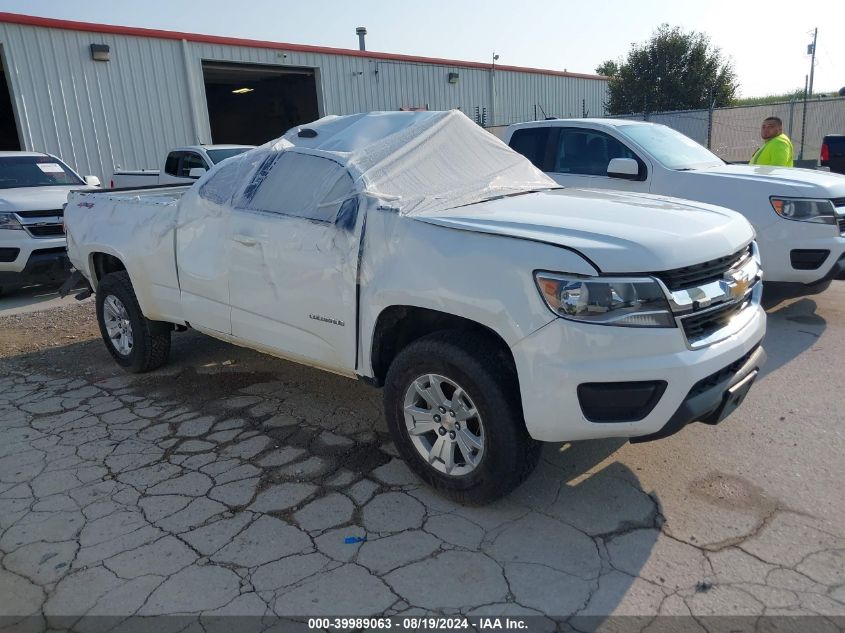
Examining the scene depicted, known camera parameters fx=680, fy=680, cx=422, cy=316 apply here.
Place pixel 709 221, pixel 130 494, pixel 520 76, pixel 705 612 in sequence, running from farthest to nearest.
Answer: pixel 520 76 < pixel 130 494 < pixel 709 221 < pixel 705 612

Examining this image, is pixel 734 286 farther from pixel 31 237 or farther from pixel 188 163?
pixel 188 163

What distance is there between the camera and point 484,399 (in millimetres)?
3057

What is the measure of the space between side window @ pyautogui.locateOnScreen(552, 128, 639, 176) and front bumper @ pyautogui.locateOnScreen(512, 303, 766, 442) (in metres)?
4.46

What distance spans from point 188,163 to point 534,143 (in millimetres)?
7105

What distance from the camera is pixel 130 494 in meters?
3.61

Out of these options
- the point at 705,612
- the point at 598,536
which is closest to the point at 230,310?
the point at 598,536

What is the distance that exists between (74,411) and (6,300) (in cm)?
524

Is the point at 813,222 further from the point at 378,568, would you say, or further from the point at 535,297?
the point at 378,568

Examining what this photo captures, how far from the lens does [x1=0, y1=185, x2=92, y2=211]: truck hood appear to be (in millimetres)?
8711

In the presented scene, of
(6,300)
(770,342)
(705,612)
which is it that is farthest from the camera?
→ (6,300)

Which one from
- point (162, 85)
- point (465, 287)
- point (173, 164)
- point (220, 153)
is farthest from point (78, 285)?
point (162, 85)

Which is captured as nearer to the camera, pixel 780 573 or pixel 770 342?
pixel 780 573

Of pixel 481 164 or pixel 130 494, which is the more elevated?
pixel 481 164

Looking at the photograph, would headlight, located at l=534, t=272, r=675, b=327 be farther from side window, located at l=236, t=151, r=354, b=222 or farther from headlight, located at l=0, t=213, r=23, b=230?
headlight, located at l=0, t=213, r=23, b=230
